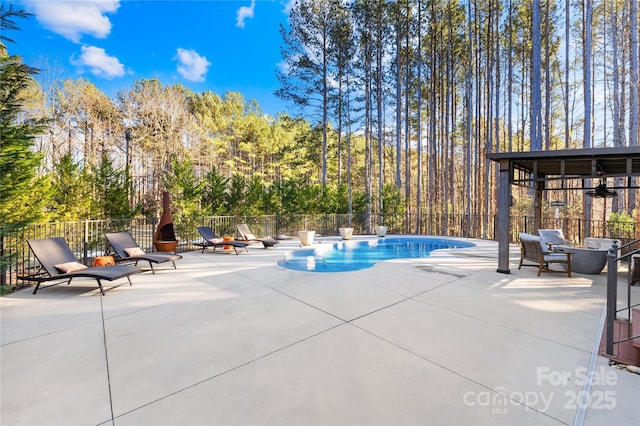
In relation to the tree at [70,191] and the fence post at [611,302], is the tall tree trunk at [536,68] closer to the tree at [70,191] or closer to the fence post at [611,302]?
the fence post at [611,302]

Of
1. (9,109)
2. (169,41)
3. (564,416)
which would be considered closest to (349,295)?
(564,416)

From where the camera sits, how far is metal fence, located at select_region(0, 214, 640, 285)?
5.63 metres

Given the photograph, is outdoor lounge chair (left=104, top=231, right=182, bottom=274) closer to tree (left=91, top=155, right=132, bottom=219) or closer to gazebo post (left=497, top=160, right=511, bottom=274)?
tree (left=91, top=155, right=132, bottom=219)

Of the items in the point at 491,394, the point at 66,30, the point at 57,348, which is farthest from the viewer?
the point at 66,30

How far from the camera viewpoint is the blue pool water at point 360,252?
7.95 metres

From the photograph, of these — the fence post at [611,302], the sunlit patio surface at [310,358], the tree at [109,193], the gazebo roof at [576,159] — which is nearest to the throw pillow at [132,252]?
the sunlit patio surface at [310,358]

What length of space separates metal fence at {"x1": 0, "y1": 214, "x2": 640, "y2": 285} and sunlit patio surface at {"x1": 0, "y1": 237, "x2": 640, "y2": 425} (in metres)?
1.64

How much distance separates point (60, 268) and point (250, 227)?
7.80 meters

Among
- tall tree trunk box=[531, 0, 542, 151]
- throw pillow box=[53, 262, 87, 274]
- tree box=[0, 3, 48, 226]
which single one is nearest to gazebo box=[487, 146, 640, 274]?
tall tree trunk box=[531, 0, 542, 151]

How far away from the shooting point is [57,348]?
2.67 m

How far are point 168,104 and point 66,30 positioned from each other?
698cm

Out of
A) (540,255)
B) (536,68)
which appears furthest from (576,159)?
(536,68)

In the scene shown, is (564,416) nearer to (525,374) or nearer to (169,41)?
(525,374)

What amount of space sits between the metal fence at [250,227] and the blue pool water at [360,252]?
2450mm
